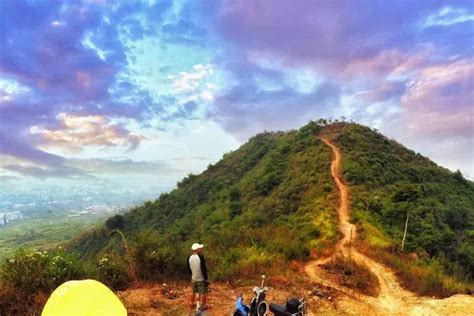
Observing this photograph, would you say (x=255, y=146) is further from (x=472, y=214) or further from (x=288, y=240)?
(x=288, y=240)

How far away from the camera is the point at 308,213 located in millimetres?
27703

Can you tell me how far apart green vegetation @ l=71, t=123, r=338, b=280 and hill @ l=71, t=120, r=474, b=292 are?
0.06 m

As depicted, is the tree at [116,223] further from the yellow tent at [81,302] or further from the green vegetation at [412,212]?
the yellow tent at [81,302]

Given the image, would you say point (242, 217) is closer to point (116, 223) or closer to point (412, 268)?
point (412, 268)

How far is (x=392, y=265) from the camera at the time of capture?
17.1 meters

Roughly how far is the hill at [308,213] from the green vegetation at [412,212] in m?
0.08

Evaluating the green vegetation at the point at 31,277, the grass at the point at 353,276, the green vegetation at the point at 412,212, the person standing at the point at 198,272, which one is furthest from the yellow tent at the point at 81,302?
the green vegetation at the point at 412,212

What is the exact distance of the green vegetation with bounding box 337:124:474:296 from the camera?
17797 mm

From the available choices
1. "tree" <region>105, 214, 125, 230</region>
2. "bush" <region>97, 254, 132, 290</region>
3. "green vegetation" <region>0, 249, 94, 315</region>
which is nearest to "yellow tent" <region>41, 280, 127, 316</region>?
"green vegetation" <region>0, 249, 94, 315</region>

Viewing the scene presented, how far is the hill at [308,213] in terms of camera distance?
53.7 feet

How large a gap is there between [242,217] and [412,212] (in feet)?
40.9

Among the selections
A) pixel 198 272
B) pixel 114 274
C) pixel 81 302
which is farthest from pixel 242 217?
pixel 81 302

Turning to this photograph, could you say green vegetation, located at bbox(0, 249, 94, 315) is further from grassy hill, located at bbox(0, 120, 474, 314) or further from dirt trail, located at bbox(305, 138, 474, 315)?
dirt trail, located at bbox(305, 138, 474, 315)

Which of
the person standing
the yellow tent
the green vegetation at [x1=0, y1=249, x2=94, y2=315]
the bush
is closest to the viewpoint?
the yellow tent
